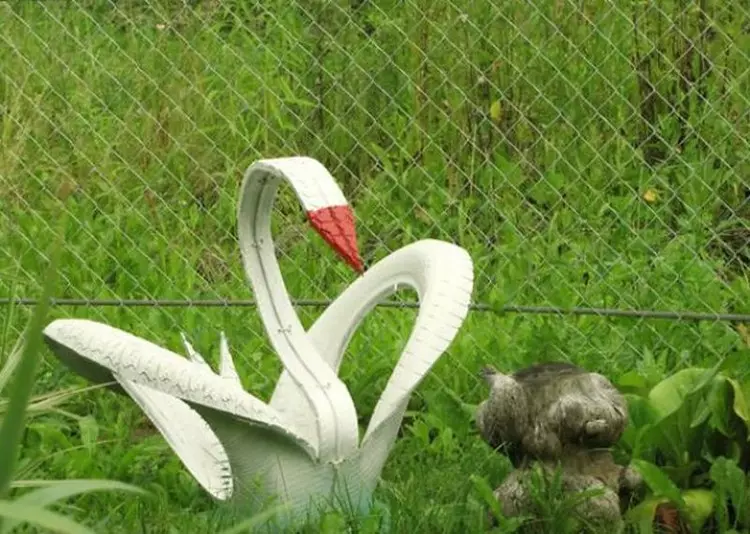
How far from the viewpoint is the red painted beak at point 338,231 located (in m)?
3.28

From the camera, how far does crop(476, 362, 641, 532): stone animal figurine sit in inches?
137

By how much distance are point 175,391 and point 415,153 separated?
2.41m

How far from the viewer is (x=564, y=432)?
3.51 m

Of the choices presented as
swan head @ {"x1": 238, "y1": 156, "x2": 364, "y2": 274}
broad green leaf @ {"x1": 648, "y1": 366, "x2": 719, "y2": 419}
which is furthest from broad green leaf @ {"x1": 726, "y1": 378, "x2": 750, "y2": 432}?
swan head @ {"x1": 238, "y1": 156, "x2": 364, "y2": 274}

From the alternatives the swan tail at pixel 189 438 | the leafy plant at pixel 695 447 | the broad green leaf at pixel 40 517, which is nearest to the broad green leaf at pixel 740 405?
the leafy plant at pixel 695 447

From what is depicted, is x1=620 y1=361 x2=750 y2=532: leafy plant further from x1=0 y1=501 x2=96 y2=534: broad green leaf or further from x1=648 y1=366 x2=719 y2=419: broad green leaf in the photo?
x1=0 y1=501 x2=96 y2=534: broad green leaf

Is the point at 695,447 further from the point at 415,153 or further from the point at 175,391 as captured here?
the point at 415,153

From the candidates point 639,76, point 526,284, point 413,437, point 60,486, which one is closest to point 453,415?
point 413,437

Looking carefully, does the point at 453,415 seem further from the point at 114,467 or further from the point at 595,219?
the point at 595,219

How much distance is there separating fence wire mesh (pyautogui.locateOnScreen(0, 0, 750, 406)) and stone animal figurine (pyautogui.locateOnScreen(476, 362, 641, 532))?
1202 millimetres

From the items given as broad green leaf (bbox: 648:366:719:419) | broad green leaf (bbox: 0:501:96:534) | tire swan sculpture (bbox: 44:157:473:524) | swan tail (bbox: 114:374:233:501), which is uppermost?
broad green leaf (bbox: 648:366:719:419)

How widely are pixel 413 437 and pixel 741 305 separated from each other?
1.14m

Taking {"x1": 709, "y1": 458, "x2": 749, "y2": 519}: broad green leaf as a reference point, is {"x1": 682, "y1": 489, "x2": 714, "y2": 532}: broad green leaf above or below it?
below

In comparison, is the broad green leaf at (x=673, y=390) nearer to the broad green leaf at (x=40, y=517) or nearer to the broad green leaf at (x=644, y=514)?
the broad green leaf at (x=644, y=514)
